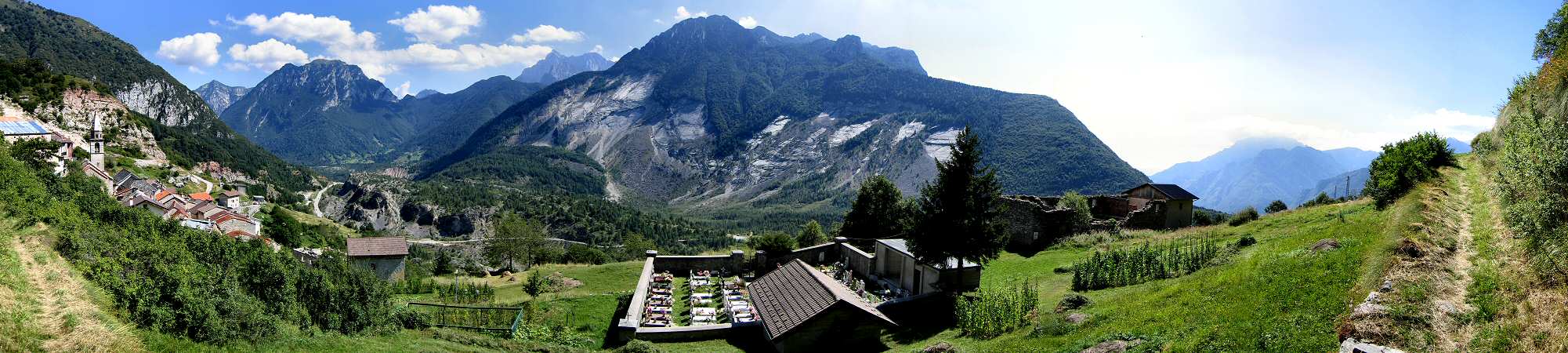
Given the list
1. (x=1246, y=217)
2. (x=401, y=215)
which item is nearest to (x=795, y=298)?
(x=1246, y=217)

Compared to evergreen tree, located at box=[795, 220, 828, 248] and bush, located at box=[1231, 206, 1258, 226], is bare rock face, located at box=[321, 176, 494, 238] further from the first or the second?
bush, located at box=[1231, 206, 1258, 226]

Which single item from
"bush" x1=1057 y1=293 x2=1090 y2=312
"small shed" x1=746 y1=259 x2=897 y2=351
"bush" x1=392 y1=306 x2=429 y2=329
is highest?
"bush" x1=1057 y1=293 x2=1090 y2=312

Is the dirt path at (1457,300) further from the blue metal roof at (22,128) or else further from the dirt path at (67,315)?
the blue metal roof at (22,128)

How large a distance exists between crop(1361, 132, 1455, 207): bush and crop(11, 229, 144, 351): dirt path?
3058cm

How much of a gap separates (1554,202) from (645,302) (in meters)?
21.4

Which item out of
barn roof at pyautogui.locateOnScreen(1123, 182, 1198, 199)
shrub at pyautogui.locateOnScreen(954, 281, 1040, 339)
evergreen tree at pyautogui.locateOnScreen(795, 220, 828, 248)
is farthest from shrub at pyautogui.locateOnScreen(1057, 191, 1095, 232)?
shrub at pyautogui.locateOnScreen(954, 281, 1040, 339)

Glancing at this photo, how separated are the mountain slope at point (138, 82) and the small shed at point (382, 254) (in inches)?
3477

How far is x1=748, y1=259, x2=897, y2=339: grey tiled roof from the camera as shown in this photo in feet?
54.2

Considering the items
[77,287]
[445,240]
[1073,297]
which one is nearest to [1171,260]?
[1073,297]

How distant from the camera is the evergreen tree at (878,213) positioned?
A: 36844 millimetres

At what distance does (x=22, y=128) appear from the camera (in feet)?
180

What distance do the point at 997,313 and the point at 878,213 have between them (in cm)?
2184

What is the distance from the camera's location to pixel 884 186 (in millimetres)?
38406

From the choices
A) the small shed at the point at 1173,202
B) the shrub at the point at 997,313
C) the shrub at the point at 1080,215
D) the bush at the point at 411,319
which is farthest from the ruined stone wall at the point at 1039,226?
the bush at the point at 411,319
